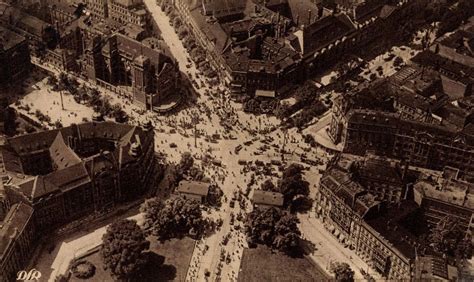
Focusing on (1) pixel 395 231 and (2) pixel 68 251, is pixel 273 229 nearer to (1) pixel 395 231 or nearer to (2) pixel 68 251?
(1) pixel 395 231

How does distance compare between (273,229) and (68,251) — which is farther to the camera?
(273,229)

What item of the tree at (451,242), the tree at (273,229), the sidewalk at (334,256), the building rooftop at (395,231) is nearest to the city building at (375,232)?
the building rooftop at (395,231)

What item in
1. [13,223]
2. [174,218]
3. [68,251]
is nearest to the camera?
[13,223]

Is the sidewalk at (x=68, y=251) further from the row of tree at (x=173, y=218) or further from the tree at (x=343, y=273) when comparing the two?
the tree at (x=343, y=273)

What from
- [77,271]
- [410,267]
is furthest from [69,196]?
[410,267]

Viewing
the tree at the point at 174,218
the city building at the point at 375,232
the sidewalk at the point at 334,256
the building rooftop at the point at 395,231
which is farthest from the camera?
the tree at the point at 174,218

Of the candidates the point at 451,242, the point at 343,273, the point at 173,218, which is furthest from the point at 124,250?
the point at 451,242

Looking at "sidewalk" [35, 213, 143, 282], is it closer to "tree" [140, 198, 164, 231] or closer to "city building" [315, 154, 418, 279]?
"tree" [140, 198, 164, 231]
